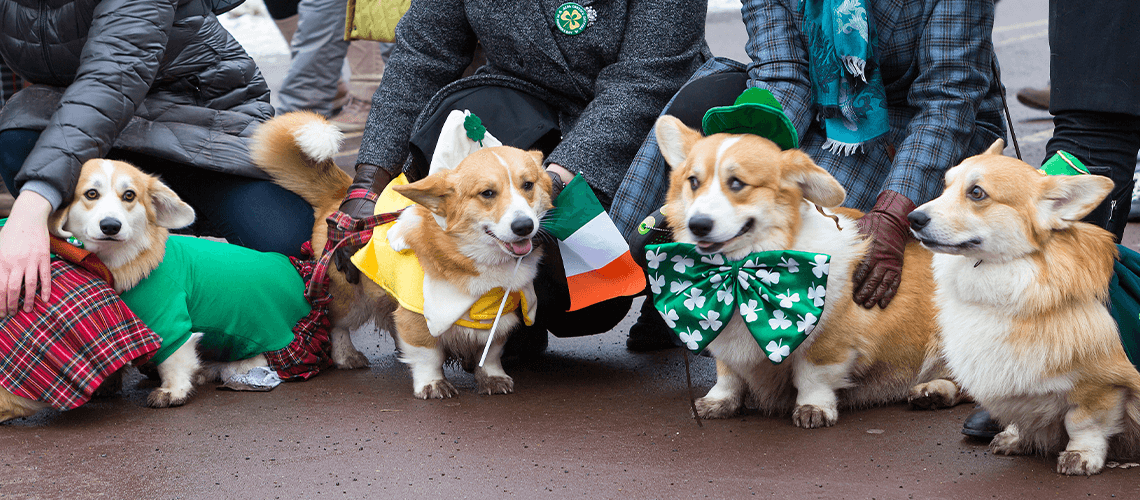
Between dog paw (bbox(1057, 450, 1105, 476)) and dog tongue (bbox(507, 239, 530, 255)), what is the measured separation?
4.57 feet

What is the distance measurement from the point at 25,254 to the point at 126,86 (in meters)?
0.61

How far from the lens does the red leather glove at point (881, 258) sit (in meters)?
2.43

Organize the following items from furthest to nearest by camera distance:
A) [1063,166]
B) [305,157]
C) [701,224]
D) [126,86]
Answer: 1. [305,157]
2. [126,86]
3. [701,224]
4. [1063,166]

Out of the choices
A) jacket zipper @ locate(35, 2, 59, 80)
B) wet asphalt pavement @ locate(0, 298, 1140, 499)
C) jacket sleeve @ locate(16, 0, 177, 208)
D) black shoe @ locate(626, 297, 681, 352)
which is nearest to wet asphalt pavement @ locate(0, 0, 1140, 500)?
wet asphalt pavement @ locate(0, 298, 1140, 499)

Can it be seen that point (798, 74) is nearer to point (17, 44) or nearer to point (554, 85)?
point (554, 85)

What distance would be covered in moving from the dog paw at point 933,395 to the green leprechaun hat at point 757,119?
728 millimetres

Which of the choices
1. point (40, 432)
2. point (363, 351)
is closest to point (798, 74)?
point (363, 351)

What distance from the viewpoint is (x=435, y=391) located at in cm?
285

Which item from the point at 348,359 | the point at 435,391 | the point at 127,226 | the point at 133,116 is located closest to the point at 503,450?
the point at 435,391

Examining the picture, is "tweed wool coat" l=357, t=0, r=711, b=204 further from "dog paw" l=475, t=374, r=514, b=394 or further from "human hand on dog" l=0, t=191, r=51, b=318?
"human hand on dog" l=0, t=191, r=51, b=318

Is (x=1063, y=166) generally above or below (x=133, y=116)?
above

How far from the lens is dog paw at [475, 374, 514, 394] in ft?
9.51

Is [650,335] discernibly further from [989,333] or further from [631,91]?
[989,333]

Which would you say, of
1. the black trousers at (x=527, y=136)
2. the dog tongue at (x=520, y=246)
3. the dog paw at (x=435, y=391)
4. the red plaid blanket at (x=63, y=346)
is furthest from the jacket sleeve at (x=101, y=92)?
the dog tongue at (x=520, y=246)
